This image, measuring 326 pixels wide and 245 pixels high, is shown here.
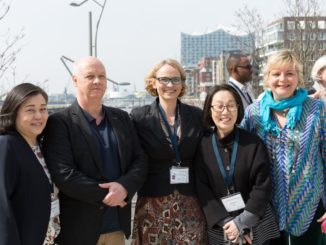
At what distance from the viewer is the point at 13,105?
2.98m

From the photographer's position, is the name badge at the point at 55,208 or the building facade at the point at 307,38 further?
the building facade at the point at 307,38

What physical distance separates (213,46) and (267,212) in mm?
165071

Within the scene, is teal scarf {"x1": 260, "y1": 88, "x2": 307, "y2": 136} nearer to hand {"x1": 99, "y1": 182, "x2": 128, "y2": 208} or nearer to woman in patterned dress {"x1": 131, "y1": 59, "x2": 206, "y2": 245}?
woman in patterned dress {"x1": 131, "y1": 59, "x2": 206, "y2": 245}

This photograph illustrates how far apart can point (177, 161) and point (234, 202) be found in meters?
0.60

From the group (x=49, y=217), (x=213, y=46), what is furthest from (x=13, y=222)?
(x=213, y=46)

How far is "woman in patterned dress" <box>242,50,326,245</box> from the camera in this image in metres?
3.44

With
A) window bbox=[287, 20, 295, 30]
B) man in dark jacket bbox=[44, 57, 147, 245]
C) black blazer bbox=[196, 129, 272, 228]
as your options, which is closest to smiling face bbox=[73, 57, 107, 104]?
man in dark jacket bbox=[44, 57, 147, 245]

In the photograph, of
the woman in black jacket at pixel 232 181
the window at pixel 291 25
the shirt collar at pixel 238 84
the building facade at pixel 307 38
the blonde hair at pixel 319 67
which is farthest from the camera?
the window at pixel 291 25

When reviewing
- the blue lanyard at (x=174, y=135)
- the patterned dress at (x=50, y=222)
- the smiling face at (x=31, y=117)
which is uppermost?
the smiling face at (x=31, y=117)

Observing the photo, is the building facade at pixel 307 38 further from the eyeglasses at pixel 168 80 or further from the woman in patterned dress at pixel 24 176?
the woman in patterned dress at pixel 24 176

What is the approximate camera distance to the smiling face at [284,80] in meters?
3.47

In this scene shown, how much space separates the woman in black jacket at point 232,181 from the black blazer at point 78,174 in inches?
23.4

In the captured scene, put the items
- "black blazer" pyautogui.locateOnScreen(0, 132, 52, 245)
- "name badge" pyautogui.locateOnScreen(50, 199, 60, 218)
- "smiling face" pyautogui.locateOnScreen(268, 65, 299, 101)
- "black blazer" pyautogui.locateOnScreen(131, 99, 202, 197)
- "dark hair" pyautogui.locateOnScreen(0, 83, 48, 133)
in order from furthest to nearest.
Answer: "black blazer" pyautogui.locateOnScreen(131, 99, 202, 197) → "smiling face" pyautogui.locateOnScreen(268, 65, 299, 101) → "name badge" pyautogui.locateOnScreen(50, 199, 60, 218) → "dark hair" pyautogui.locateOnScreen(0, 83, 48, 133) → "black blazer" pyautogui.locateOnScreen(0, 132, 52, 245)

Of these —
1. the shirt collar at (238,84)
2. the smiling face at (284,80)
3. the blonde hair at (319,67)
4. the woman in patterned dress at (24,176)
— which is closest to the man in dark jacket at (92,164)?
the woman in patterned dress at (24,176)
